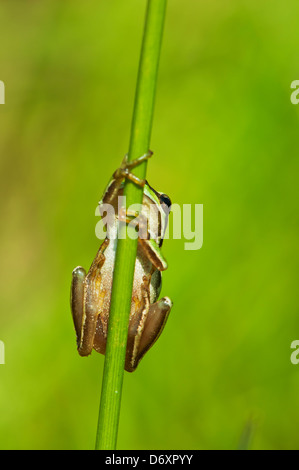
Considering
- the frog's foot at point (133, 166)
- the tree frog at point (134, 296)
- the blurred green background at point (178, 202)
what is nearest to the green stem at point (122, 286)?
the frog's foot at point (133, 166)

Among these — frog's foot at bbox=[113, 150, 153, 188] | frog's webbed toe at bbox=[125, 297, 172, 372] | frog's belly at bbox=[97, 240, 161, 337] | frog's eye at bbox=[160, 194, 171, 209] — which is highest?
frog's eye at bbox=[160, 194, 171, 209]

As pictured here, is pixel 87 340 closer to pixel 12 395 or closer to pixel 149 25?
pixel 12 395

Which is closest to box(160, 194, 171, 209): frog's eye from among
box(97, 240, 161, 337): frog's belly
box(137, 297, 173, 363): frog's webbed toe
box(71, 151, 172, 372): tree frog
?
box(71, 151, 172, 372): tree frog

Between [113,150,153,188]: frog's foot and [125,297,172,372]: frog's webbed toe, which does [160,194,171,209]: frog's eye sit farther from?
[113,150,153,188]: frog's foot

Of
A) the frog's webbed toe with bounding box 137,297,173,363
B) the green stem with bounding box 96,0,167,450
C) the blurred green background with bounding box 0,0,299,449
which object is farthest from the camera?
the blurred green background with bounding box 0,0,299,449

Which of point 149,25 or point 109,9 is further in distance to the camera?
point 109,9

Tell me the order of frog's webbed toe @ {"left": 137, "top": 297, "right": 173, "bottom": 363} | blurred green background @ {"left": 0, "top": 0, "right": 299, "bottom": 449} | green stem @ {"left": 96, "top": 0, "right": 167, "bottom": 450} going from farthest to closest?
blurred green background @ {"left": 0, "top": 0, "right": 299, "bottom": 449} → frog's webbed toe @ {"left": 137, "top": 297, "right": 173, "bottom": 363} → green stem @ {"left": 96, "top": 0, "right": 167, "bottom": 450}
